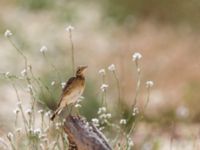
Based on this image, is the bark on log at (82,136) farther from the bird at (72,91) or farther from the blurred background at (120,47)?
the blurred background at (120,47)

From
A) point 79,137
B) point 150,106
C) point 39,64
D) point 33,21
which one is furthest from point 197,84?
point 79,137

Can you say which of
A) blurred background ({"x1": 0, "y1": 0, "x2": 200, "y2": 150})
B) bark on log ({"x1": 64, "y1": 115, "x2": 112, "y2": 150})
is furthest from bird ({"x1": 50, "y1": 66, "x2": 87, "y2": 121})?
blurred background ({"x1": 0, "y1": 0, "x2": 200, "y2": 150})

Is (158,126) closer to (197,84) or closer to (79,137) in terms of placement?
(197,84)

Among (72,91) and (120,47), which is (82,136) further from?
(120,47)

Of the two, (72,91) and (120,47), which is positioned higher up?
(72,91)

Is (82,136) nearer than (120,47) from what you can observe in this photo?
Yes

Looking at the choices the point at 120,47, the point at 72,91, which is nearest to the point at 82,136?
the point at 72,91
